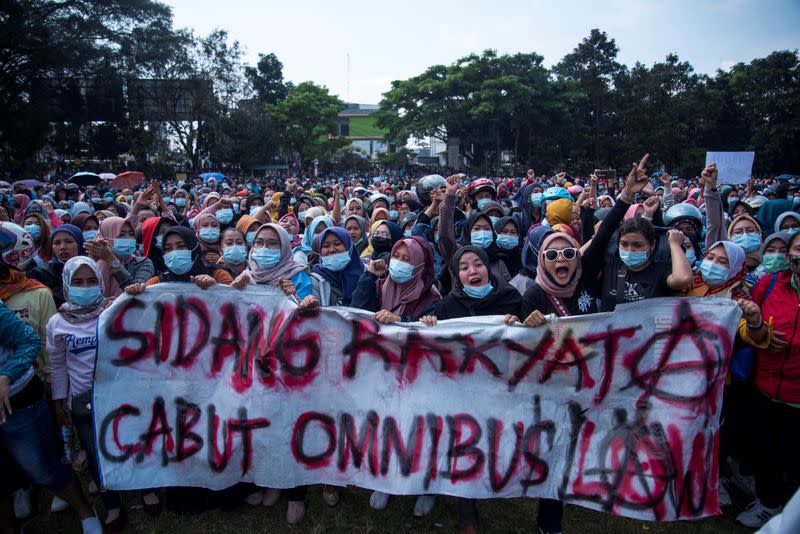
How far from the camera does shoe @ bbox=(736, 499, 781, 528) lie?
3.12 meters

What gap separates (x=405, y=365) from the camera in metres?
2.98

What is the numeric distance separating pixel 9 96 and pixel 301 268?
3870 centimetres

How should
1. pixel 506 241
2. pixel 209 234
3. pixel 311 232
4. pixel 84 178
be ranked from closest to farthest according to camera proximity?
pixel 506 241, pixel 209 234, pixel 311 232, pixel 84 178

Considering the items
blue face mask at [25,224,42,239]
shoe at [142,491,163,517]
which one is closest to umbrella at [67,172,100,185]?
blue face mask at [25,224,42,239]

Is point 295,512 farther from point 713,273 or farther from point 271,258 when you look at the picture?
point 713,273

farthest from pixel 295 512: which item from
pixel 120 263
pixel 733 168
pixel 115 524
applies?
pixel 733 168

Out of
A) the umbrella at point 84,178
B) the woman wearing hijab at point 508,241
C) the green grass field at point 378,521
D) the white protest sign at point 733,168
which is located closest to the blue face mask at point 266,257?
the green grass field at point 378,521

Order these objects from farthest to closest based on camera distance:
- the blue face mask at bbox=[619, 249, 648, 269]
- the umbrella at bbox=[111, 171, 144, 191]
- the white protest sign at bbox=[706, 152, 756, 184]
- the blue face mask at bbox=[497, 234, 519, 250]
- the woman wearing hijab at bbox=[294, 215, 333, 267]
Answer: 1. the umbrella at bbox=[111, 171, 144, 191]
2. the white protest sign at bbox=[706, 152, 756, 184]
3. the woman wearing hijab at bbox=[294, 215, 333, 267]
4. the blue face mask at bbox=[497, 234, 519, 250]
5. the blue face mask at bbox=[619, 249, 648, 269]

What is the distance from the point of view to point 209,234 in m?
5.09

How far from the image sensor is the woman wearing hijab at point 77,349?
305 cm

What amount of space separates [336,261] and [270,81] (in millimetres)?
58146

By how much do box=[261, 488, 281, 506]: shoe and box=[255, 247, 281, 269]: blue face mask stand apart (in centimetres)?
154

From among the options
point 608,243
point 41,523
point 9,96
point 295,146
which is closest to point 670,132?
point 295,146

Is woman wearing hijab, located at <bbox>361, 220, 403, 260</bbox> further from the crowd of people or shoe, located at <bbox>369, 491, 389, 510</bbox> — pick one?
shoe, located at <bbox>369, 491, 389, 510</bbox>
